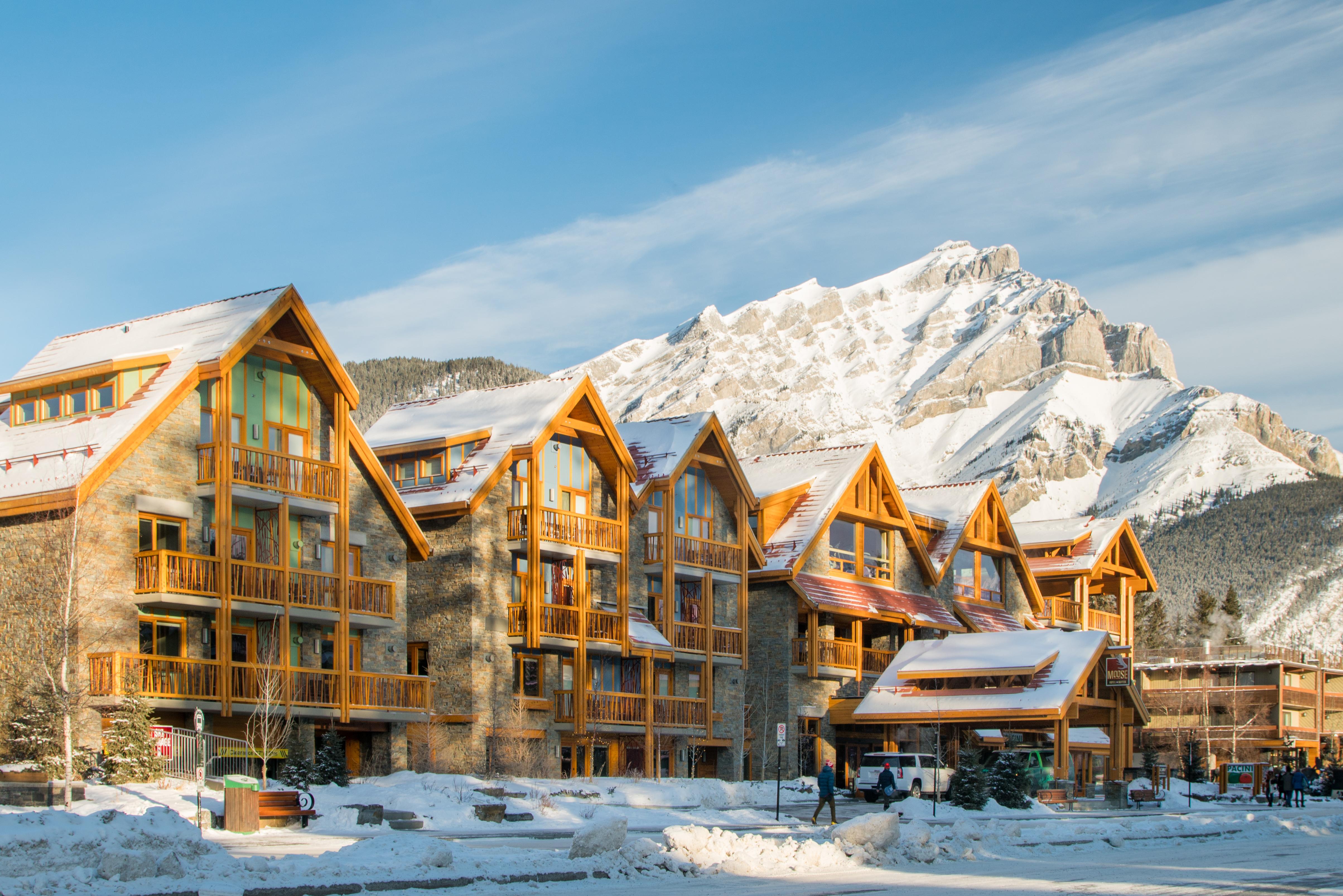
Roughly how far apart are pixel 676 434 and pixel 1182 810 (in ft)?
62.3

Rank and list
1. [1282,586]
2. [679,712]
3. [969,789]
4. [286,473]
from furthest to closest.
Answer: [1282,586]
[679,712]
[969,789]
[286,473]

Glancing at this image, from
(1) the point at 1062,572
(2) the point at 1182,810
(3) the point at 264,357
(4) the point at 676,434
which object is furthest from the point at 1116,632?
(3) the point at 264,357

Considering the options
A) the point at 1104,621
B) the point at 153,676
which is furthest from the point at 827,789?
the point at 1104,621

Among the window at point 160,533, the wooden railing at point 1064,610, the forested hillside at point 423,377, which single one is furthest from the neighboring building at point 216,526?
the forested hillside at point 423,377

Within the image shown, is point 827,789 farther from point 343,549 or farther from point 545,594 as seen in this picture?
point 545,594

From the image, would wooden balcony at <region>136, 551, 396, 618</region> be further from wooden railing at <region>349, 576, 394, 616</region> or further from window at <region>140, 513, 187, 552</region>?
window at <region>140, 513, 187, 552</region>

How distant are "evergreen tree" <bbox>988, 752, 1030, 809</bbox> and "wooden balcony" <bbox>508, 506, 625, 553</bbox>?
12.2 m

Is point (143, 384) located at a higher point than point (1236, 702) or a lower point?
higher

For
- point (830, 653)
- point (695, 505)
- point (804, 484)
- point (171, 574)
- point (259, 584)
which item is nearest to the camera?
point (171, 574)

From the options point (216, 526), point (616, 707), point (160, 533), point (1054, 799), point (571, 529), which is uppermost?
point (571, 529)

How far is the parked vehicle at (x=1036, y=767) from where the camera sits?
150 ft

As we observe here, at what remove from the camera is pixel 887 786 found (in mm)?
39031

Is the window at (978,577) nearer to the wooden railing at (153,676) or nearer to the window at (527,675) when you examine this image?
the window at (527,675)

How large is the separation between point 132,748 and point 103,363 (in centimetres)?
1004
